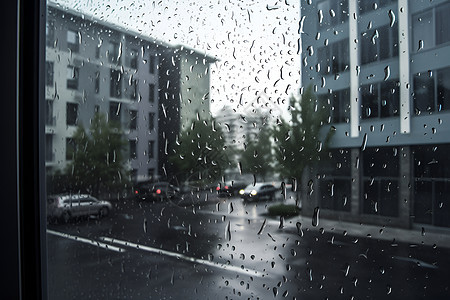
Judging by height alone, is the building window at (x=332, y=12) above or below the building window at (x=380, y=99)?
above

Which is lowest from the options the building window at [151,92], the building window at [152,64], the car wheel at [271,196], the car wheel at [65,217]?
the car wheel at [65,217]

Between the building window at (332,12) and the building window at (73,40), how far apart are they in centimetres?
85

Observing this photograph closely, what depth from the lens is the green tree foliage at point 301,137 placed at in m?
0.66

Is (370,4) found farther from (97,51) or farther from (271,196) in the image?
(97,51)

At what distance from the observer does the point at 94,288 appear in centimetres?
105

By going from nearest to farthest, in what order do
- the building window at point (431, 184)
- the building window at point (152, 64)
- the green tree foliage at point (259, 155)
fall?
the building window at point (431, 184), the green tree foliage at point (259, 155), the building window at point (152, 64)

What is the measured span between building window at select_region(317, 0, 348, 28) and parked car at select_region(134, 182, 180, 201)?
57 centimetres

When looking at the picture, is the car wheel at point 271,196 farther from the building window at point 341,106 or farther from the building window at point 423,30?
the building window at point 423,30

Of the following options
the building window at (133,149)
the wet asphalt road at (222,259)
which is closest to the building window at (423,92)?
the wet asphalt road at (222,259)

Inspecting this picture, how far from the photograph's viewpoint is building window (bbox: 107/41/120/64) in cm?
104

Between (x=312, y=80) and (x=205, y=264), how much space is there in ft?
1.78

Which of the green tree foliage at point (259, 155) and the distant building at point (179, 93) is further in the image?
the distant building at point (179, 93)

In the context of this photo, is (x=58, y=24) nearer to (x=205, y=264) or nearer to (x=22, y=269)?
(x=22, y=269)

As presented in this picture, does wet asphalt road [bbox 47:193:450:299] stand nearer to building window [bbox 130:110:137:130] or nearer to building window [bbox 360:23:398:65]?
building window [bbox 130:110:137:130]
